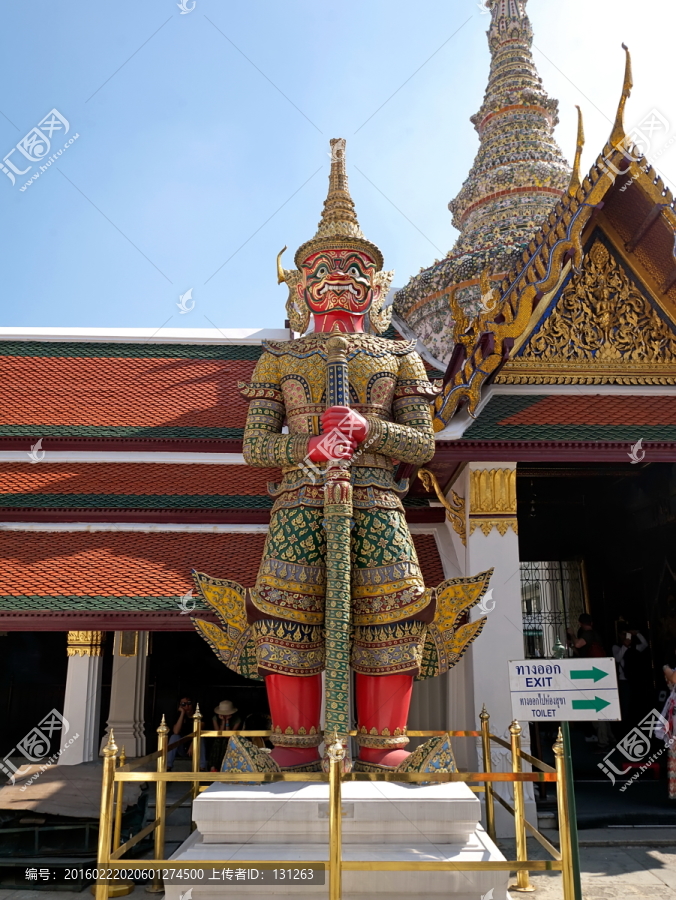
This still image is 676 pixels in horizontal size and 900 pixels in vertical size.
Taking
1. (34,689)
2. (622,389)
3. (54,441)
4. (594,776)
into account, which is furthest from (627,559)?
(34,689)

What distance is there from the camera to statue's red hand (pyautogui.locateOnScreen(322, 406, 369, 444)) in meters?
4.06

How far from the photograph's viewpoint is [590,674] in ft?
Result: 10.9

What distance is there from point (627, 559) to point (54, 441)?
7.01m

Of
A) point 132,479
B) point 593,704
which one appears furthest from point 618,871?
point 132,479

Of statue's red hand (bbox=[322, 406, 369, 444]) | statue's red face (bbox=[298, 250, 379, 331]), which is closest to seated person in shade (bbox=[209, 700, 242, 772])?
statue's red hand (bbox=[322, 406, 369, 444])

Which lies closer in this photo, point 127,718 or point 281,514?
point 281,514

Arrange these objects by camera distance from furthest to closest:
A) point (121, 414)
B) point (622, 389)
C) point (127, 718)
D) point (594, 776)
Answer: point (127, 718) → point (121, 414) → point (594, 776) → point (622, 389)

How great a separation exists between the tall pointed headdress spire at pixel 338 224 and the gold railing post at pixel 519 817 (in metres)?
3.03

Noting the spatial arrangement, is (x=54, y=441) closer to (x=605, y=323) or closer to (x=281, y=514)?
(x=281, y=514)

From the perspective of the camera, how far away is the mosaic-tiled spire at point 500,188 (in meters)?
11.0

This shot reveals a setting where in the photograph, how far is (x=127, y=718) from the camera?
899 cm

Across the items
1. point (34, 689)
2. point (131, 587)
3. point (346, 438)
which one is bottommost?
point (34, 689)

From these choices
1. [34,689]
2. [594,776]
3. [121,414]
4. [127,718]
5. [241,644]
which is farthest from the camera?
[34,689]

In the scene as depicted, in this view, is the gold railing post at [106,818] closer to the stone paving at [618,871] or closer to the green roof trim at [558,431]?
the stone paving at [618,871]
